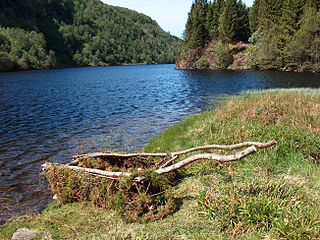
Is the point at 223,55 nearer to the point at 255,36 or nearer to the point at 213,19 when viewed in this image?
the point at 255,36

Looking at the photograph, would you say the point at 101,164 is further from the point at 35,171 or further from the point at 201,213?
the point at 35,171

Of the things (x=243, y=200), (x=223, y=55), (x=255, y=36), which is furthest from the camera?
(x=223, y=55)

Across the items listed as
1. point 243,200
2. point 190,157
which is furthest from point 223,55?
point 243,200

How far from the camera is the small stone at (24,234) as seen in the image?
29.6 feet

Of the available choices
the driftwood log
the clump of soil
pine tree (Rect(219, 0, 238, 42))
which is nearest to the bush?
pine tree (Rect(219, 0, 238, 42))

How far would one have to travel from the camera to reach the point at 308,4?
284 ft

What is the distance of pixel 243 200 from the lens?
8.04 m

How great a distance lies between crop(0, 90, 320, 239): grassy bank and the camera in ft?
24.8

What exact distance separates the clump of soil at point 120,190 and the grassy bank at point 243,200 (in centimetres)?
28

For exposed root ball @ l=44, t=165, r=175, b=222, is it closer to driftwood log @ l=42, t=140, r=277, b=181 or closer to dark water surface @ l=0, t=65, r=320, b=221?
driftwood log @ l=42, t=140, r=277, b=181

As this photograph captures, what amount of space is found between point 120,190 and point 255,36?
333ft

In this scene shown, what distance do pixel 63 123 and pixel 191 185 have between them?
21732mm

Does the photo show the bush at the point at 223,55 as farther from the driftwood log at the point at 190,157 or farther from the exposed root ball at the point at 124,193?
the exposed root ball at the point at 124,193

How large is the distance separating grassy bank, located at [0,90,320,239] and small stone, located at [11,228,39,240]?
23 centimetres
